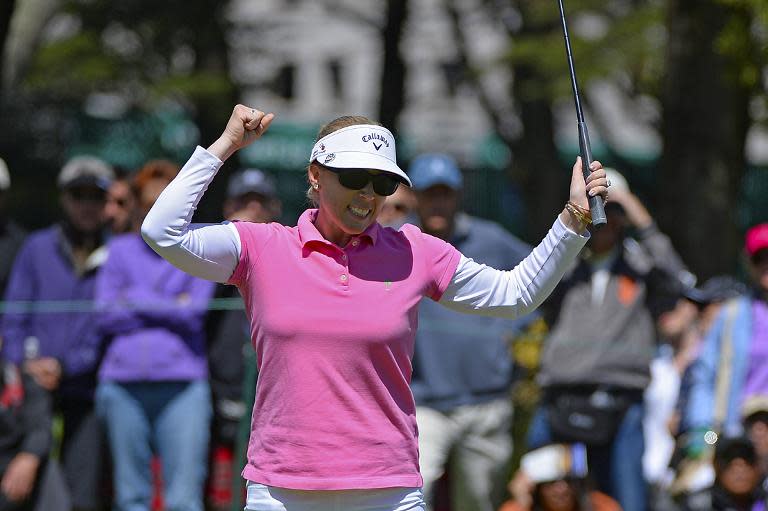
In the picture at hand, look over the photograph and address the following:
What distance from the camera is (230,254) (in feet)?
16.3

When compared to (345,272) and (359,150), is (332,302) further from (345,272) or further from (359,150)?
(359,150)

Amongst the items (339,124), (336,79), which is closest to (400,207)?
(339,124)

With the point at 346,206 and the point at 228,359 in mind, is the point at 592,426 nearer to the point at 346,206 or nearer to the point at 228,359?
the point at 228,359

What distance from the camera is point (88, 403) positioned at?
335 inches

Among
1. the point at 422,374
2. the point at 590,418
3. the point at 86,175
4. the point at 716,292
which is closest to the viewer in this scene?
the point at 590,418

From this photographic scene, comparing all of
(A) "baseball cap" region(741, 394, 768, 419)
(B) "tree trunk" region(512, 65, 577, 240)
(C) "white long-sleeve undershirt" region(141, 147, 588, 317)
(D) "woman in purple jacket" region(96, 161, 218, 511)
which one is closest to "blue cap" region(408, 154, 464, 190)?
(D) "woman in purple jacket" region(96, 161, 218, 511)

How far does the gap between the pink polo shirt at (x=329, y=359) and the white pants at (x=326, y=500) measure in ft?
0.13

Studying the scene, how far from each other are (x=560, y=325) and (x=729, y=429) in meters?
1.03

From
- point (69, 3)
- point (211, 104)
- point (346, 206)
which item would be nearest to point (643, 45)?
point (211, 104)

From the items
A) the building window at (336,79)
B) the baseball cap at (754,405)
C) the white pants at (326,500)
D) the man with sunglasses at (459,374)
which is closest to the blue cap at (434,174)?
the man with sunglasses at (459,374)

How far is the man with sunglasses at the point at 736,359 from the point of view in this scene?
845 cm

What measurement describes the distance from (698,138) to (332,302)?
33.9ft

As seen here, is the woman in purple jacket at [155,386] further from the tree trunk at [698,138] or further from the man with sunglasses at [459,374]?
the tree trunk at [698,138]

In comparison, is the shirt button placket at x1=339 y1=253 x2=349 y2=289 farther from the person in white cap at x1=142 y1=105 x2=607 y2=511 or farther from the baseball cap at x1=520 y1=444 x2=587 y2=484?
the baseball cap at x1=520 y1=444 x2=587 y2=484
